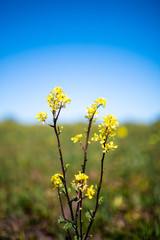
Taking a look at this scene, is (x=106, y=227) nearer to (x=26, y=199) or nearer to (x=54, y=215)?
(x=54, y=215)

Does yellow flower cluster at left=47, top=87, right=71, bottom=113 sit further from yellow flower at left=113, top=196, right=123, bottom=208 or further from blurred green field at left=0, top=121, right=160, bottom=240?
yellow flower at left=113, top=196, right=123, bottom=208

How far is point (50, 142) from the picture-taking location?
1191 centimetres

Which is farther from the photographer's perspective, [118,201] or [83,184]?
[118,201]

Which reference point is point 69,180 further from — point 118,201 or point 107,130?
point 107,130

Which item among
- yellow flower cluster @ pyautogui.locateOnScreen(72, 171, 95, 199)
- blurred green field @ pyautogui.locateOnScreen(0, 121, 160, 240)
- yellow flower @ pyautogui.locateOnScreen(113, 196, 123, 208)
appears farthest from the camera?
yellow flower @ pyautogui.locateOnScreen(113, 196, 123, 208)

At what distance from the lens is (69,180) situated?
6227mm

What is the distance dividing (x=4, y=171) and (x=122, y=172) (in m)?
5.26

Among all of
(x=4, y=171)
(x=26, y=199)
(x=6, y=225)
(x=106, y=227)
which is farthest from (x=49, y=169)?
(x=106, y=227)

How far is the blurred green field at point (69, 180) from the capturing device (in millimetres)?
3508

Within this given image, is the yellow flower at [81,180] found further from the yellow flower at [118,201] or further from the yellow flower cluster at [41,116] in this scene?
the yellow flower at [118,201]

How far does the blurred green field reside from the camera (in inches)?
138

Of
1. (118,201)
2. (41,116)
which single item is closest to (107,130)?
(41,116)

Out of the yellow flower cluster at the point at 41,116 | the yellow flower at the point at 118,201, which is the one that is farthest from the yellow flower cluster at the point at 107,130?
the yellow flower at the point at 118,201

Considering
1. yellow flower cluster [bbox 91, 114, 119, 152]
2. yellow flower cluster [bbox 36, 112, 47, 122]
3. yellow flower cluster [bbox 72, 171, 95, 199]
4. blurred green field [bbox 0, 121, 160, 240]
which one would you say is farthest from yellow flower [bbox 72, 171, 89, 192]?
yellow flower cluster [bbox 36, 112, 47, 122]
